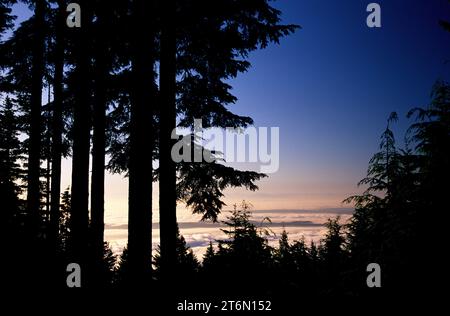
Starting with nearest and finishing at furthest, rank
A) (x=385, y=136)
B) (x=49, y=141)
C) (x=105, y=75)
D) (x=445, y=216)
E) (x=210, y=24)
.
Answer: (x=445, y=216) < (x=210, y=24) < (x=105, y=75) < (x=385, y=136) < (x=49, y=141)

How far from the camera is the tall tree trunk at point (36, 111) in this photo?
12.0 m

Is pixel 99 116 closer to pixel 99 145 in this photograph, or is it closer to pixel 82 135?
pixel 99 145

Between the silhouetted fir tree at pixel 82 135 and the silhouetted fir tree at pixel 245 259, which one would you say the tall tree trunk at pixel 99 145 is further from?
the silhouetted fir tree at pixel 245 259

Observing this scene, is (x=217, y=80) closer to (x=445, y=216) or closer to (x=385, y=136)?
(x=445, y=216)

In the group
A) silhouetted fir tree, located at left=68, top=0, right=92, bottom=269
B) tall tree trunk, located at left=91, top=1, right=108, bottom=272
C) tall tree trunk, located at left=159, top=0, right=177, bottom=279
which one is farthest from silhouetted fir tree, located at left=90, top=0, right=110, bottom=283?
tall tree trunk, located at left=159, top=0, right=177, bottom=279

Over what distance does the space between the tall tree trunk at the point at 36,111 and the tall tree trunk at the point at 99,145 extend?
3158 millimetres

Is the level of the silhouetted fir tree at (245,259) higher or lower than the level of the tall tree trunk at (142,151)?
lower

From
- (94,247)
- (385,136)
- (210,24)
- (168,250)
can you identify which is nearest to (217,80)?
(210,24)

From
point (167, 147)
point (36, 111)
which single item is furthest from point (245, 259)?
Answer: point (36, 111)

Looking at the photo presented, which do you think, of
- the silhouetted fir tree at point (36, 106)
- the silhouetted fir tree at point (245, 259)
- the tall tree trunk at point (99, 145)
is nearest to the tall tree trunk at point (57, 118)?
the silhouetted fir tree at point (36, 106)

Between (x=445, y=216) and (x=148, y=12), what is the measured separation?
748 centimetres

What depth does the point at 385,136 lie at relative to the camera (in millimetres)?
13906

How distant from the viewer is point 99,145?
10289 millimetres

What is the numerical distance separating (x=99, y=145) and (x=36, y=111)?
4814 mm
